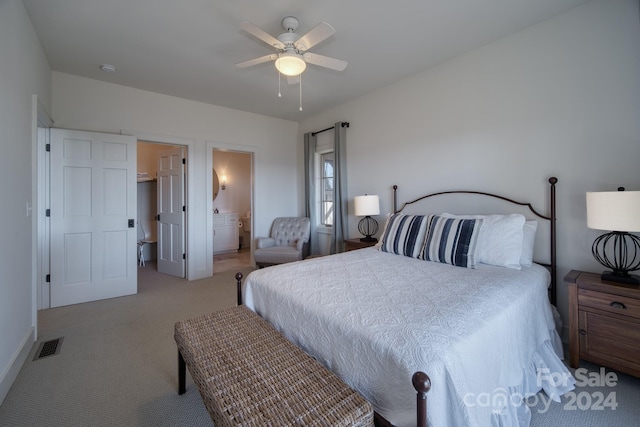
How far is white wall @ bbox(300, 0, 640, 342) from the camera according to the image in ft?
6.59

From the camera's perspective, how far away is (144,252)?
5508 millimetres

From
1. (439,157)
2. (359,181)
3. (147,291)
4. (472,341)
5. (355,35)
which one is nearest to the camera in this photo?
(472,341)

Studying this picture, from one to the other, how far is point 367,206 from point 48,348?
132 inches

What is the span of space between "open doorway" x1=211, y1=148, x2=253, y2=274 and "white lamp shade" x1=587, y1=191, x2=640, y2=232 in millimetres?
5340

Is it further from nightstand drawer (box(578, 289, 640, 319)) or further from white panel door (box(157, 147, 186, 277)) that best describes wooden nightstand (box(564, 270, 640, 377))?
white panel door (box(157, 147, 186, 277))

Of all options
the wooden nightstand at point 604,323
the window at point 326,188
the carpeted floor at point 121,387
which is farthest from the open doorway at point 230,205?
the wooden nightstand at point 604,323

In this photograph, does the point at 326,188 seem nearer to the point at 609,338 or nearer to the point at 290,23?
the point at 290,23

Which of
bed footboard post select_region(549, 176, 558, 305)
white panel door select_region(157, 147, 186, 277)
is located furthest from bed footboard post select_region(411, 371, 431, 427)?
white panel door select_region(157, 147, 186, 277)

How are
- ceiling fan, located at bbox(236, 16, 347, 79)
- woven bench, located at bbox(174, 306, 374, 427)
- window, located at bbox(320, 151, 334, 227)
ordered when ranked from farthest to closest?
window, located at bbox(320, 151, 334, 227)
ceiling fan, located at bbox(236, 16, 347, 79)
woven bench, located at bbox(174, 306, 374, 427)

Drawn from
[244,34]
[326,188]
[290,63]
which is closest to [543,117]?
[290,63]

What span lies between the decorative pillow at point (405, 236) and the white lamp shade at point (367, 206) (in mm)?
609

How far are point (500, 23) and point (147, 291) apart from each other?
192 inches

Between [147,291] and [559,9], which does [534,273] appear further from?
[147,291]

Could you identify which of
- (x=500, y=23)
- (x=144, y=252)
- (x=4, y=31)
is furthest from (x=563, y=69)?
(x=144, y=252)
